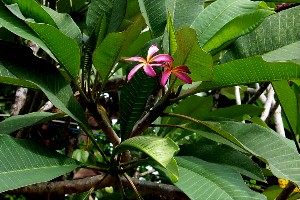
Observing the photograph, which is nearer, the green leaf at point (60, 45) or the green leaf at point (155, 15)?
the green leaf at point (60, 45)

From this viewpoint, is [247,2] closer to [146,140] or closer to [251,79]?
[251,79]

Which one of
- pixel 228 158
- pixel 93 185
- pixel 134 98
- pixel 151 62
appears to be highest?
pixel 151 62

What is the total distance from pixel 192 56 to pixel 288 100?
16.3 inches

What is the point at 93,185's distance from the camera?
39.9 inches

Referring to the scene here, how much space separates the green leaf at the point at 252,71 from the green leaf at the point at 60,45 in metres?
0.26

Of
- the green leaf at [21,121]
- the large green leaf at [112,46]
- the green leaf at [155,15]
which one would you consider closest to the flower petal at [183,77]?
the large green leaf at [112,46]

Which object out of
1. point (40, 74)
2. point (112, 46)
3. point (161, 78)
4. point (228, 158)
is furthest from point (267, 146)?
point (40, 74)

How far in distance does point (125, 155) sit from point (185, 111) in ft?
0.91

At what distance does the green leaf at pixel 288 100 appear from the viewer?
3.40 feet

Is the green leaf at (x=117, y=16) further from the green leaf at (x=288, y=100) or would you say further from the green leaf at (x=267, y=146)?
the green leaf at (x=288, y=100)

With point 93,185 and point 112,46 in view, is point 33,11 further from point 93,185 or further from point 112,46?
point 93,185

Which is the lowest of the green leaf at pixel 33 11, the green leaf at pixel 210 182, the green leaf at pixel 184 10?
the green leaf at pixel 210 182

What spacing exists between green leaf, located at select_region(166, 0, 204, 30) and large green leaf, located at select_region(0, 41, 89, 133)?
0.28 metres

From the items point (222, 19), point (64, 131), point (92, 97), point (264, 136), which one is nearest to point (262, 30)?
point (222, 19)
